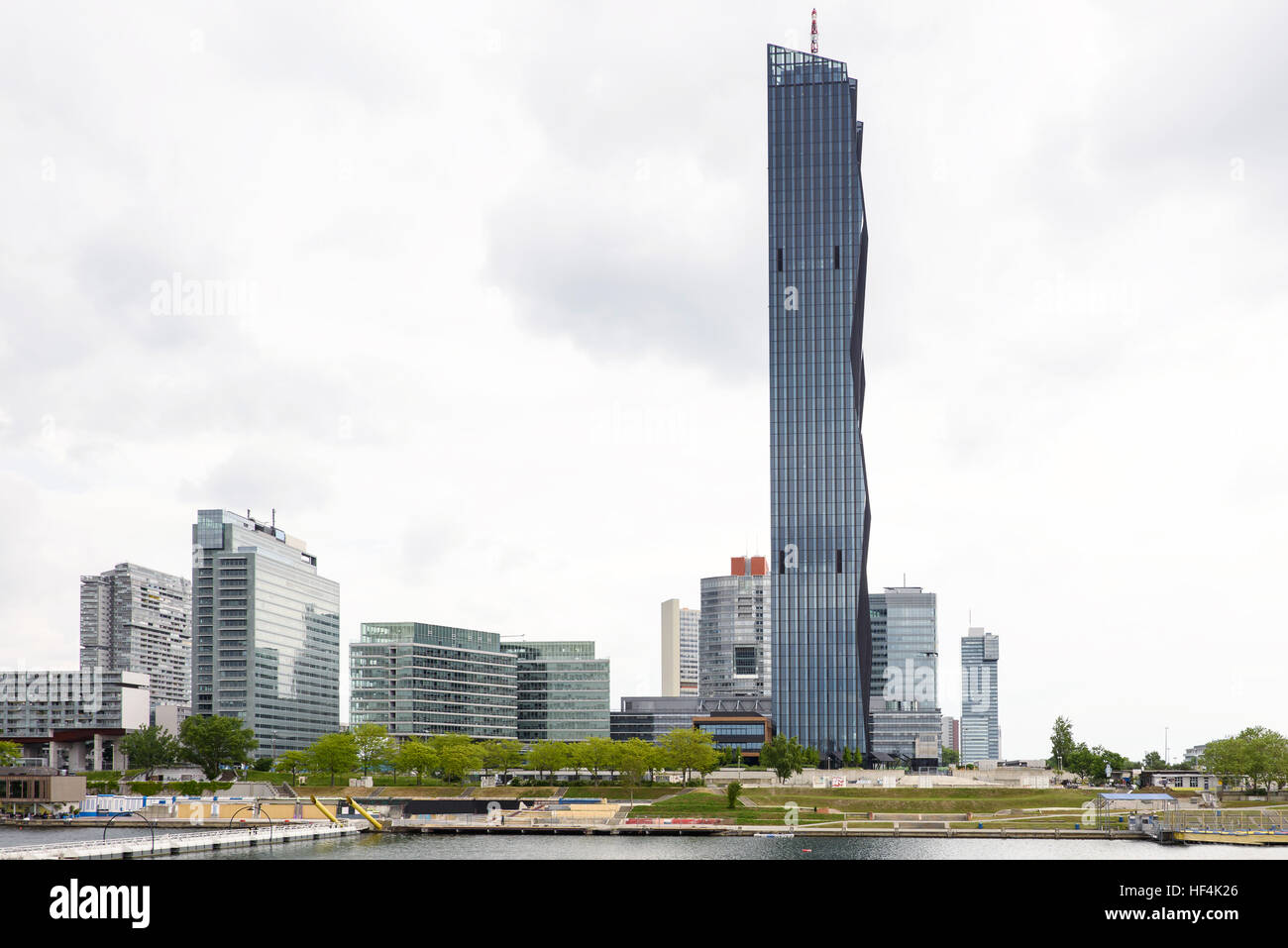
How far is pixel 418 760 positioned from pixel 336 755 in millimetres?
12245

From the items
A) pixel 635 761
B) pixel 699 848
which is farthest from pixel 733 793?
pixel 699 848

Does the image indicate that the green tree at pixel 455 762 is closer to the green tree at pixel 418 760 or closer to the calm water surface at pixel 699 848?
the green tree at pixel 418 760

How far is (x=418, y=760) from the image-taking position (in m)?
192

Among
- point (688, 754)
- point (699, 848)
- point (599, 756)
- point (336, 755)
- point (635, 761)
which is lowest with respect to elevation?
point (699, 848)

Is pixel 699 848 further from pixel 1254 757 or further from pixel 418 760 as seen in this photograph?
pixel 1254 757

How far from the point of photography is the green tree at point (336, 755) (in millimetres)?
191625

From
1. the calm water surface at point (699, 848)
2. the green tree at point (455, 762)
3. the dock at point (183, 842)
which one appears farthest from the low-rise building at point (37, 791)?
the green tree at point (455, 762)

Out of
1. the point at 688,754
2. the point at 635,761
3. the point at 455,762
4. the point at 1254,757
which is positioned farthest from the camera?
the point at 455,762

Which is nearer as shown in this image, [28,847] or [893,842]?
[28,847]
